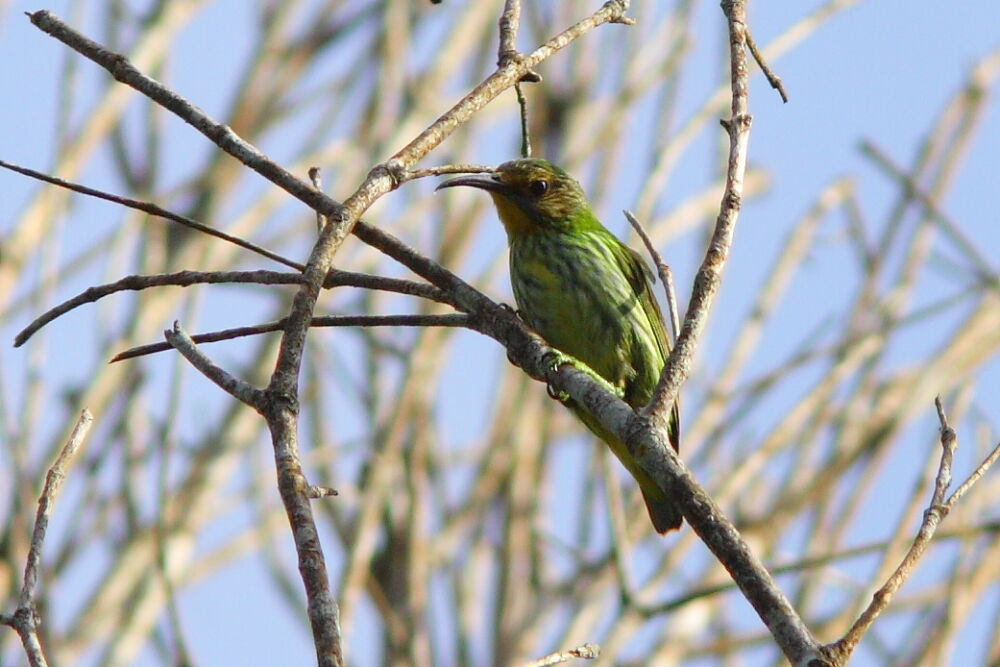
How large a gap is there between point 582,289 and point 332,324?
2304 mm

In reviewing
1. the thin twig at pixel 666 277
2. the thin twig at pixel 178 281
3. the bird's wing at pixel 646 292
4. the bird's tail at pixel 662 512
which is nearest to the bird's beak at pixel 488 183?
the bird's wing at pixel 646 292

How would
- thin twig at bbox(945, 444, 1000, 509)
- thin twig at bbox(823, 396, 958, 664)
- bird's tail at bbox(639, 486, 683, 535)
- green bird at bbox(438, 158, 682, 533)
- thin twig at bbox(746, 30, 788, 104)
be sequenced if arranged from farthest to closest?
bird's tail at bbox(639, 486, 683, 535)
green bird at bbox(438, 158, 682, 533)
thin twig at bbox(746, 30, 788, 104)
thin twig at bbox(945, 444, 1000, 509)
thin twig at bbox(823, 396, 958, 664)

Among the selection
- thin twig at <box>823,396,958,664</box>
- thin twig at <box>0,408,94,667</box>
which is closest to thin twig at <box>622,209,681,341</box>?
thin twig at <box>823,396,958,664</box>

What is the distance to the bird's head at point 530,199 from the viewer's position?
557 centimetres

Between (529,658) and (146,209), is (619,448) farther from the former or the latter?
(146,209)

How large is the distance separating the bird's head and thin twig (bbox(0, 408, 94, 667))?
3170 mm

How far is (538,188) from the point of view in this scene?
566cm

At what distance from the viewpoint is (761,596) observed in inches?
80.0

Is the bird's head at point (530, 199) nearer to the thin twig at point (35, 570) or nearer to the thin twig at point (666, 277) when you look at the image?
the thin twig at point (666, 277)

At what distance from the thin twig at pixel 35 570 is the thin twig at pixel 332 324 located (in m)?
0.33

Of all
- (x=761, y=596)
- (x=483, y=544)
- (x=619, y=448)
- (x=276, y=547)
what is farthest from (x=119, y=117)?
(x=761, y=596)

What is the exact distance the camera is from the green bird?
518cm

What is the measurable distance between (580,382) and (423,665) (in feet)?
13.6

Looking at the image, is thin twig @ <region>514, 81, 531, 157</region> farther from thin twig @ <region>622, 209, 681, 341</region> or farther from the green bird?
the green bird
